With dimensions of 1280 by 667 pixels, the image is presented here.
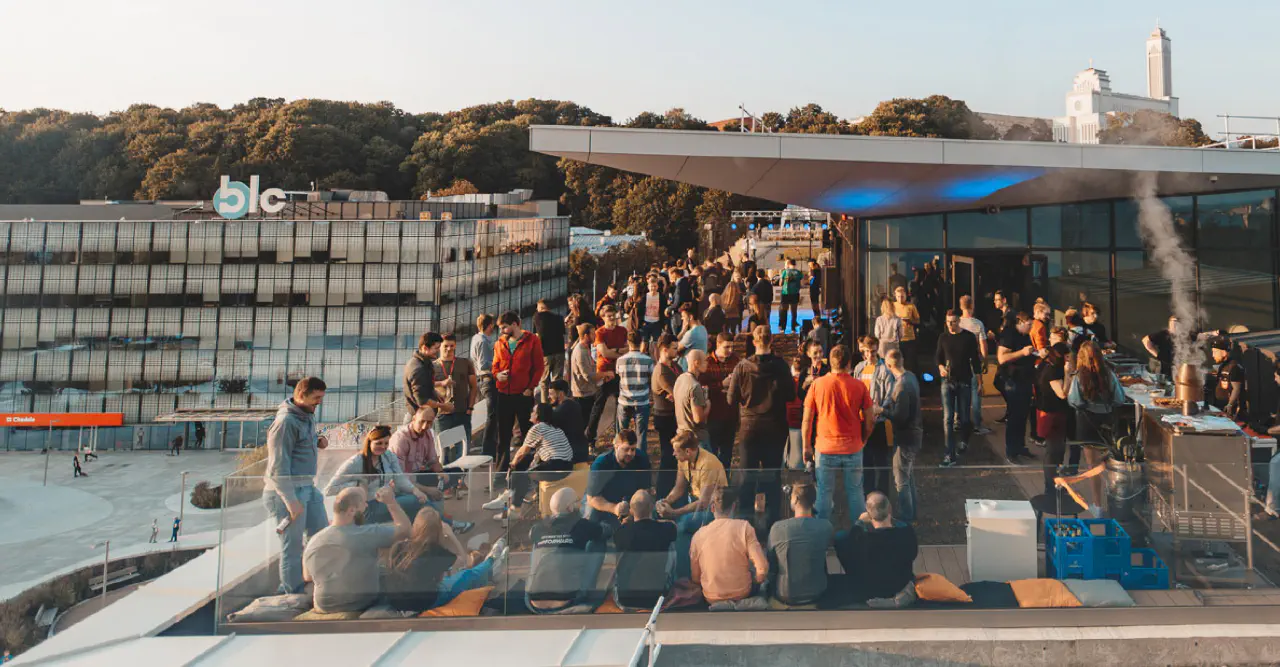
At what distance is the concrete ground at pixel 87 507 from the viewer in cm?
4222

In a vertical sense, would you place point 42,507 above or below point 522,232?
below

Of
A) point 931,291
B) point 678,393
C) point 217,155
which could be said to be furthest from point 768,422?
point 217,155

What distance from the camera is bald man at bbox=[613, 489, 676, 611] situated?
609 cm

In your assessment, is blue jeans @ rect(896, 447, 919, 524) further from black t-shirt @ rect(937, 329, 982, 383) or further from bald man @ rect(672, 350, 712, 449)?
black t-shirt @ rect(937, 329, 982, 383)

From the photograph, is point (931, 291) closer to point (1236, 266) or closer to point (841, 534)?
point (1236, 266)

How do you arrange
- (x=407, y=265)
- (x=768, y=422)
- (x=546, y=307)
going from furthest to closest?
(x=407, y=265) → (x=546, y=307) → (x=768, y=422)

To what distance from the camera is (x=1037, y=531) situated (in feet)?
20.6

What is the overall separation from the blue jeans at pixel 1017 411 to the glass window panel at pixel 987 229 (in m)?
6.05

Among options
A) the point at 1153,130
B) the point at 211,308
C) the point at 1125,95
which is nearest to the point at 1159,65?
the point at 1125,95

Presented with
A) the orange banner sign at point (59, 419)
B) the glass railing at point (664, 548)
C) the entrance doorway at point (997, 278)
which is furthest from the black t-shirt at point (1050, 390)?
the orange banner sign at point (59, 419)

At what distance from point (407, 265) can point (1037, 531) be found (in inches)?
2384

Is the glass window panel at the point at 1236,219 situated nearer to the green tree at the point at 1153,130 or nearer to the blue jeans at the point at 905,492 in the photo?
the blue jeans at the point at 905,492

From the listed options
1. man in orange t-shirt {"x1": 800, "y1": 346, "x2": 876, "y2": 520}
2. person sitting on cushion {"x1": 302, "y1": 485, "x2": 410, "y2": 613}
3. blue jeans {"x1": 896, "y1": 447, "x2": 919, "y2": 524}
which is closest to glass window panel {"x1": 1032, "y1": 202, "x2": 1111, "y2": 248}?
man in orange t-shirt {"x1": 800, "y1": 346, "x2": 876, "y2": 520}

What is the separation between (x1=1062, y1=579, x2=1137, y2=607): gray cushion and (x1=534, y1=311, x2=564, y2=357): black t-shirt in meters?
6.08
